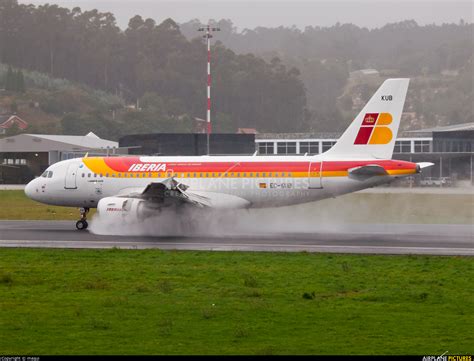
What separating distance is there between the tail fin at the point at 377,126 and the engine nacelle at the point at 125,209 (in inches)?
349

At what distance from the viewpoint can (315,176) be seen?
3656cm

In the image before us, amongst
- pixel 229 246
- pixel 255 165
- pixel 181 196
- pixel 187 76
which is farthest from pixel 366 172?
pixel 187 76

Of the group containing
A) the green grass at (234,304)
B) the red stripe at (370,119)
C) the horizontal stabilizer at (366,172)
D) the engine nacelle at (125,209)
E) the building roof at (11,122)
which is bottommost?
the green grass at (234,304)

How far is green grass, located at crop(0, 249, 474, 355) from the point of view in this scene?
15.2 meters

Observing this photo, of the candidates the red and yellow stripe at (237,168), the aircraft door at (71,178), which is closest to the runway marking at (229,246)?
the red and yellow stripe at (237,168)

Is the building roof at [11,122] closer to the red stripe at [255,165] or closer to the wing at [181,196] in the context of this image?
the red stripe at [255,165]

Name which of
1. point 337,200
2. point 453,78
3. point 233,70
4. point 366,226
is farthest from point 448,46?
point 366,226

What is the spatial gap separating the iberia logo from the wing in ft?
19.7

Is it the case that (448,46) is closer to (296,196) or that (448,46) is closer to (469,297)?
(296,196)

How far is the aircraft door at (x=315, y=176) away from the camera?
36.5 m

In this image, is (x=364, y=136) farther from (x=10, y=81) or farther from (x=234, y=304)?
(x=10, y=81)

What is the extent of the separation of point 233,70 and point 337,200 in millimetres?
94485

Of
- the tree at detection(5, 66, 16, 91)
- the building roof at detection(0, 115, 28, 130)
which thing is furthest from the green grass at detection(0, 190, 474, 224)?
the tree at detection(5, 66, 16, 91)

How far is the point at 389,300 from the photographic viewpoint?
19609 mm
